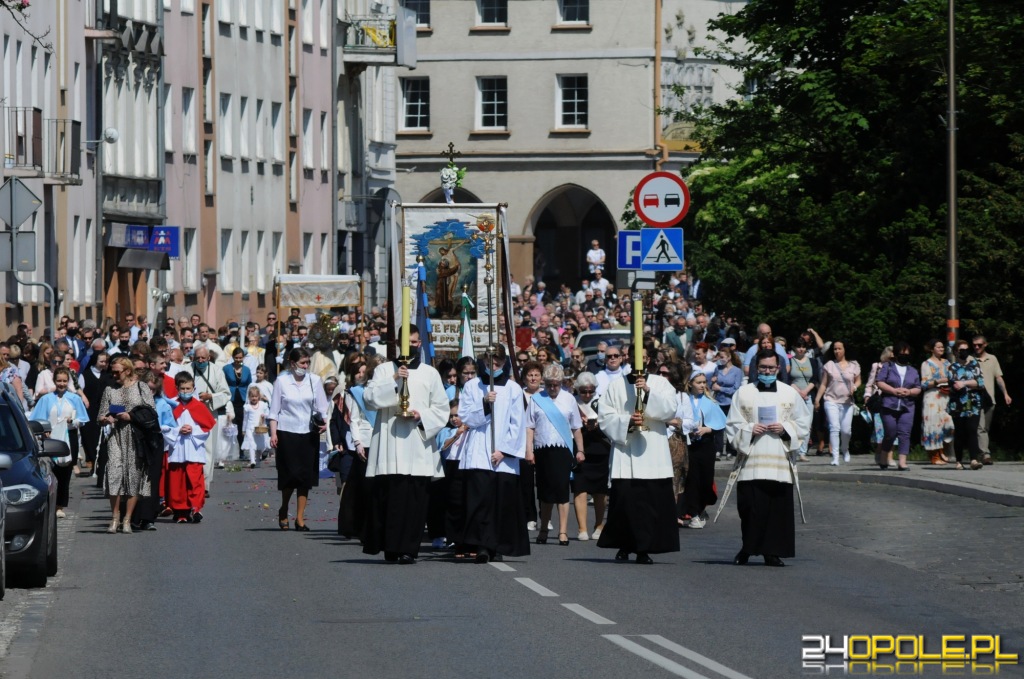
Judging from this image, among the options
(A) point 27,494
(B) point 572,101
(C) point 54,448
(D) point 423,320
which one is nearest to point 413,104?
(B) point 572,101

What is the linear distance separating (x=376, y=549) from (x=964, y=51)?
20448 millimetres

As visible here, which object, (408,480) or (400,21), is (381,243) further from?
(408,480)

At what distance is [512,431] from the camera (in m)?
20.0

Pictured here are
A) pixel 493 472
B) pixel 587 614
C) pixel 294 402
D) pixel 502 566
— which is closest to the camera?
pixel 587 614

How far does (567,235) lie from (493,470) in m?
72.9

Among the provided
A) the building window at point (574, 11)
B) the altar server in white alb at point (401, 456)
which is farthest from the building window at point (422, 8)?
the altar server in white alb at point (401, 456)

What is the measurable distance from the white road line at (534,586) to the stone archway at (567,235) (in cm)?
7408

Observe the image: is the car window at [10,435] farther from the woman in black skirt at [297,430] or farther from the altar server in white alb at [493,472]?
the woman in black skirt at [297,430]

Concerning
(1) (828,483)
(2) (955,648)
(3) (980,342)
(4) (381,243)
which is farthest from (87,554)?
(4) (381,243)

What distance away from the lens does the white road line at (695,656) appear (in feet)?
40.1

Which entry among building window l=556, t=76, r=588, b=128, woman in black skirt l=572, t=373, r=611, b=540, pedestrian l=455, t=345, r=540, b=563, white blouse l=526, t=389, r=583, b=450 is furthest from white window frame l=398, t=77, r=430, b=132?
pedestrian l=455, t=345, r=540, b=563

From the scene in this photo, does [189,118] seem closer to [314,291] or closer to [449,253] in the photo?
[314,291]

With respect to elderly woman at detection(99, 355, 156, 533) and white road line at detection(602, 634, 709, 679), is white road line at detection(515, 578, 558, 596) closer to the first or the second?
white road line at detection(602, 634, 709, 679)

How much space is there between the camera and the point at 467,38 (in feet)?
297
